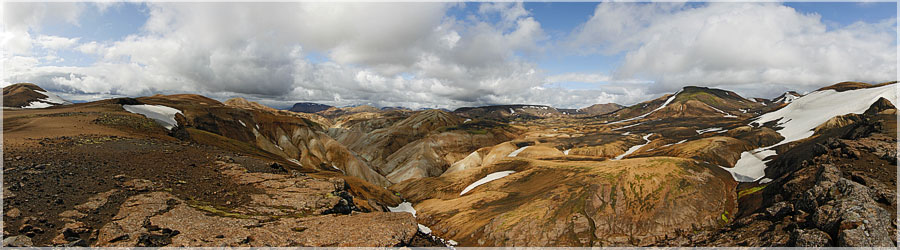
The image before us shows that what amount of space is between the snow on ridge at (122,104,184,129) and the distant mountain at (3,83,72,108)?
413 ft

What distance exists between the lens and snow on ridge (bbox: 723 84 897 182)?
50125 mm

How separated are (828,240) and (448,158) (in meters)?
109

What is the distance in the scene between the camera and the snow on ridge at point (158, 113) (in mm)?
39463

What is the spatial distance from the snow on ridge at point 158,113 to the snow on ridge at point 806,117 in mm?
83977

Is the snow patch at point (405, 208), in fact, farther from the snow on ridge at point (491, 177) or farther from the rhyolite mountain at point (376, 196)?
the snow on ridge at point (491, 177)

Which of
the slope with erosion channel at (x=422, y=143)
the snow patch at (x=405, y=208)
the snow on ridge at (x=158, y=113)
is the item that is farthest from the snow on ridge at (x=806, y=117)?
the snow on ridge at (x=158, y=113)

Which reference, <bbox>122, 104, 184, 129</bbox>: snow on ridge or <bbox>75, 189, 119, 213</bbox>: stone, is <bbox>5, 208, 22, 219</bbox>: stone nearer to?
<bbox>75, 189, 119, 213</bbox>: stone

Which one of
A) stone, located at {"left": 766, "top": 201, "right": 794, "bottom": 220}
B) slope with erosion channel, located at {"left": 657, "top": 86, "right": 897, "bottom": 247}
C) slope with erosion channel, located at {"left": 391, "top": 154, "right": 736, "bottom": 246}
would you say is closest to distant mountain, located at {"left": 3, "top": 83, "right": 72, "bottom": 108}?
slope with erosion channel, located at {"left": 391, "top": 154, "right": 736, "bottom": 246}

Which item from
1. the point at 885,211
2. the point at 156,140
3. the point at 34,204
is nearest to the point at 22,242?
the point at 34,204

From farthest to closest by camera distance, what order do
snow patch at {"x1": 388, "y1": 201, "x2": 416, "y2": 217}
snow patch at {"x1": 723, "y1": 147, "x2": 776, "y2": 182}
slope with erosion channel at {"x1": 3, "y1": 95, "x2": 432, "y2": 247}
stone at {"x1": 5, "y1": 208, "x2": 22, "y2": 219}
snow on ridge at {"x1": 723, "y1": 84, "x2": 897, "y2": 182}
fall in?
snow on ridge at {"x1": 723, "y1": 84, "x2": 897, "y2": 182} → snow patch at {"x1": 723, "y1": 147, "x2": 776, "y2": 182} → snow patch at {"x1": 388, "y1": 201, "x2": 416, "y2": 217} → slope with erosion channel at {"x1": 3, "y1": 95, "x2": 432, "y2": 247} → stone at {"x1": 5, "y1": 208, "x2": 22, "y2": 219}

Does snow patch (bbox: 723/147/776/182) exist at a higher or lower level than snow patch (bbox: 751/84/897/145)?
lower

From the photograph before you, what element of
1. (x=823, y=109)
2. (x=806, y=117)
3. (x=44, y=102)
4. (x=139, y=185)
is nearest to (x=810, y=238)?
(x=139, y=185)

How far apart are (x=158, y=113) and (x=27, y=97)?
498ft

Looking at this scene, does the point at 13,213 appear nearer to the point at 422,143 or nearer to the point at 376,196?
the point at 376,196
